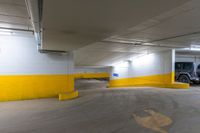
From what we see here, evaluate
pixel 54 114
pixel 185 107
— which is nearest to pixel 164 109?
pixel 185 107

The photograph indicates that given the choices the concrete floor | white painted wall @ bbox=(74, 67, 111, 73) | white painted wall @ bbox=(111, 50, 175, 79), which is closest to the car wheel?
white painted wall @ bbox=(111, 50, 175, 79)

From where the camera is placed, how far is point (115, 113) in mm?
3943

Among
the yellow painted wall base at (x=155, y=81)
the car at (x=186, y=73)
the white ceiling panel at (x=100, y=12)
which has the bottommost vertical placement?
the yellow painted wall base at (x=155, y=81)

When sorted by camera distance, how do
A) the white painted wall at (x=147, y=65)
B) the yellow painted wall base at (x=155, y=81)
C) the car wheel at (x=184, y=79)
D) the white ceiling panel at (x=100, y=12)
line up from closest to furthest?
1. the white ceiling panel at (x=100, y=12)
2. the yellow painted wall base at (x=155, y=81)
3. the white painted wall at (x=147, y=65)
4. the car wheel at (x=184, y=79)

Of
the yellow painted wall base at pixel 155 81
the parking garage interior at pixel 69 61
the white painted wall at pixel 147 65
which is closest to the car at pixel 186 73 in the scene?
the yellow painted wall base at pixel 155 81

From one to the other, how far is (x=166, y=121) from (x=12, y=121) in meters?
3.22

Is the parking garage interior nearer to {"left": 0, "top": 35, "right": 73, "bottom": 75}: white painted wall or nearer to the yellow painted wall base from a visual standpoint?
{"left": 0, "top": 35, "right": 73, "bottom": 75}: white painted wall

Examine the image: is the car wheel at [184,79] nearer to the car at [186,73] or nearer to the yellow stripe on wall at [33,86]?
the car at [186,73]

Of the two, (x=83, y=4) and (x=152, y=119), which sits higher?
(x=83, y=4)

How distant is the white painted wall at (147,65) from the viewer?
932 cm

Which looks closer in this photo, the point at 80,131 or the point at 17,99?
the point at 80,131

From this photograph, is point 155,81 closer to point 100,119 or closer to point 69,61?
point 69,61

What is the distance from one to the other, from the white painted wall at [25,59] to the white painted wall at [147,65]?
6104 millimetres

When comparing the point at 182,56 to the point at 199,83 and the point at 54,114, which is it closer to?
the point at 199,83
